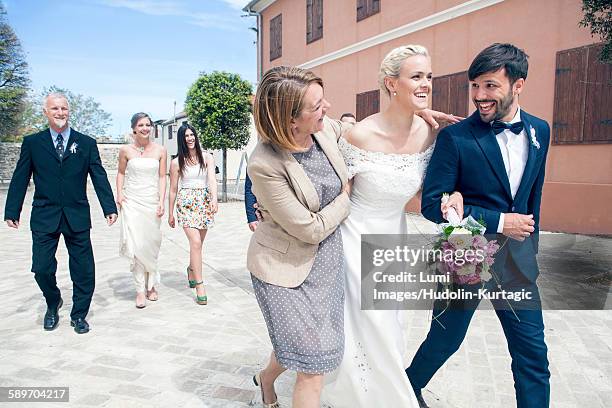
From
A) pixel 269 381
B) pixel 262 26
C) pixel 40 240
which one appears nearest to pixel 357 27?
pixel 262 26

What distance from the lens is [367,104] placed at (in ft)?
49.9

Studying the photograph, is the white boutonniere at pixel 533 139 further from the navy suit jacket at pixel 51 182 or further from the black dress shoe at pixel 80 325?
the black dress shoe at pixel 80 325

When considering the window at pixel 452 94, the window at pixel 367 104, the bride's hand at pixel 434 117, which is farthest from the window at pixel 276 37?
the bride's hand at pixel 434 117

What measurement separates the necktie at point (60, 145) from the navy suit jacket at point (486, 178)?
354 cm

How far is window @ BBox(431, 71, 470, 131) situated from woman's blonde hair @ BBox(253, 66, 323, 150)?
979 cm

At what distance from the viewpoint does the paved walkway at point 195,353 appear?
3.40 m

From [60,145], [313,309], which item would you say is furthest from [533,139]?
[60,145]

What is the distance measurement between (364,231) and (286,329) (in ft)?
2.48

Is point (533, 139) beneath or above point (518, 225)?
above

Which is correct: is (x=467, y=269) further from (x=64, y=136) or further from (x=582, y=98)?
(x=582, y=98)

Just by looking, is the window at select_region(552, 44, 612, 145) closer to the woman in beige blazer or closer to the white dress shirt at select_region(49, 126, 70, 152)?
the woman in beige blazer

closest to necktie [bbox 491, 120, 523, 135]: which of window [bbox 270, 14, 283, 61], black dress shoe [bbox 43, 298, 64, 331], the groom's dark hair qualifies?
the groom's dark hair

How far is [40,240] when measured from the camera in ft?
14.9

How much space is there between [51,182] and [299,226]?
3243mm
